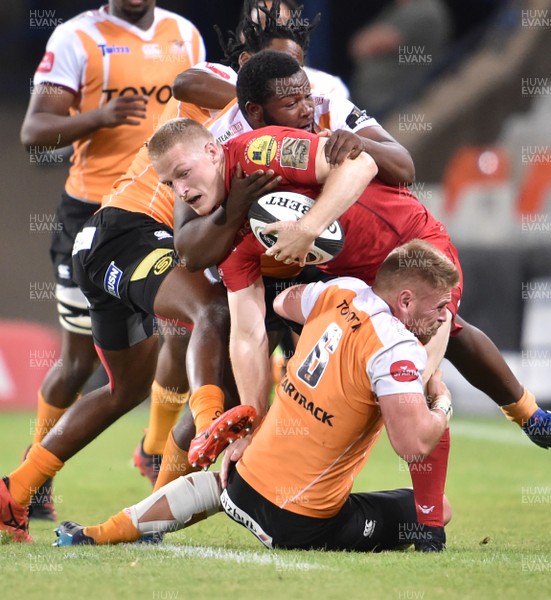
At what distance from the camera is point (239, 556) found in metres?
4.60

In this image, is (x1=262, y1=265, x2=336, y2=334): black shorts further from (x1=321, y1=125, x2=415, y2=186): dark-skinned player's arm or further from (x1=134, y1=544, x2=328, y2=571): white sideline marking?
(x1=134, y1=544, x2=328, y2=571): white sideline marking

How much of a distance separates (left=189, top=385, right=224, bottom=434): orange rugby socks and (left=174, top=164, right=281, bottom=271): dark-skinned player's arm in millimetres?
533

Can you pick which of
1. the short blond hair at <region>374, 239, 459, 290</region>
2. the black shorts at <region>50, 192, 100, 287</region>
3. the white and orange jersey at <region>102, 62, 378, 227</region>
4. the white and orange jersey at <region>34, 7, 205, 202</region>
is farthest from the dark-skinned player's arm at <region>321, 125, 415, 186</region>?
the black shorts at <region>50, 192, 100, 287</region>

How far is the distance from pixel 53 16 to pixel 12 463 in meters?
8.71

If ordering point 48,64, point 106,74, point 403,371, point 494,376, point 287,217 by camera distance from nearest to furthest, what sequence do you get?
point 403,371 → point 287,217 → point 494,376 → point 48,64 → point 106,74

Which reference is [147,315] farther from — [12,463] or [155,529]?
[12,463]

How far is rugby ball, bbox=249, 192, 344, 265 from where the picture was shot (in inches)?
187

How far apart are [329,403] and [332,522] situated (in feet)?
1.71

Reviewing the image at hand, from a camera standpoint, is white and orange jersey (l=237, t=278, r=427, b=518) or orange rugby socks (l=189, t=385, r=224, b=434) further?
orange rugby socks (l=189, t=385, r=224, b=434)

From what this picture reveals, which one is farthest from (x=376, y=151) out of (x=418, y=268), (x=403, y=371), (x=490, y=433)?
(x=490, y=433)

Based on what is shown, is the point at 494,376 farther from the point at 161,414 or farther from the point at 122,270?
the point at 161,414

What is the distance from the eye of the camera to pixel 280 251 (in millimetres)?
4684

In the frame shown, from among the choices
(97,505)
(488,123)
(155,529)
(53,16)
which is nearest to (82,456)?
(97,505)

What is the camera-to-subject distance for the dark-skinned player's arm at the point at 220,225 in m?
→ 4.82
